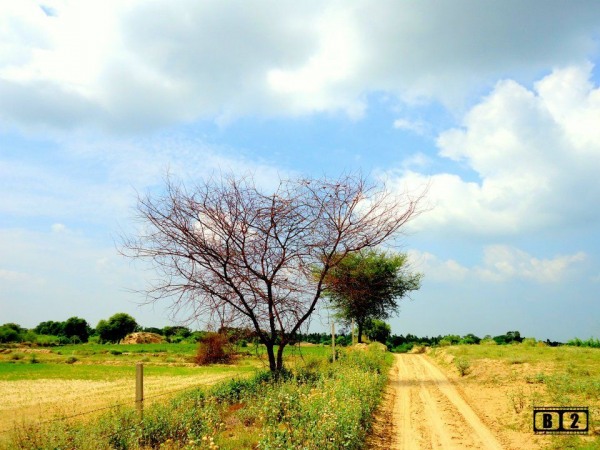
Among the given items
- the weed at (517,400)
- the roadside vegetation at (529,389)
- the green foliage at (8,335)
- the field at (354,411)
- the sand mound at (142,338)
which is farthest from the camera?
the sand mound at (142,338)

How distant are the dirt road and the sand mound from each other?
92148mm

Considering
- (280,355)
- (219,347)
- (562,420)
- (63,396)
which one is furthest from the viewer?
(63,396)

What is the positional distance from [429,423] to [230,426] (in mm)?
5019

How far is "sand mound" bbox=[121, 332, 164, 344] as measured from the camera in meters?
102

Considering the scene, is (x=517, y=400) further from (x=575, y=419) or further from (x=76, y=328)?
(x=76, y=328)

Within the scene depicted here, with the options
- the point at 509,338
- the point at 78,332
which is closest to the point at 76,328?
the point at 78,332

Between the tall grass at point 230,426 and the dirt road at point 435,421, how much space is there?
3.16 ft

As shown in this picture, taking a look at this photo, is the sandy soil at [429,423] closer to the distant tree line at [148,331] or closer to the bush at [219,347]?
the bush at [219,347]

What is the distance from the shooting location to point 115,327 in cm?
11244

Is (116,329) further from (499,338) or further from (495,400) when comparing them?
(495,400)

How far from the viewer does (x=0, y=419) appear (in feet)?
55.3

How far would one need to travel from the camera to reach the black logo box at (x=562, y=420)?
10594 mm

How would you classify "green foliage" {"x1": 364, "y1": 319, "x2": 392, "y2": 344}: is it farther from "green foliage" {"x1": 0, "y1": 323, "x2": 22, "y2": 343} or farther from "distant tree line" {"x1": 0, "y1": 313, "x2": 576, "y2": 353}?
"green foliage" {"x1": 0, "y1": 323, "x2": 22, "y2": 343}

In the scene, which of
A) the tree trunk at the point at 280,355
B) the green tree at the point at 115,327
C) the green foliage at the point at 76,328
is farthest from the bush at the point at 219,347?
the green foliage at the point at 76,328
